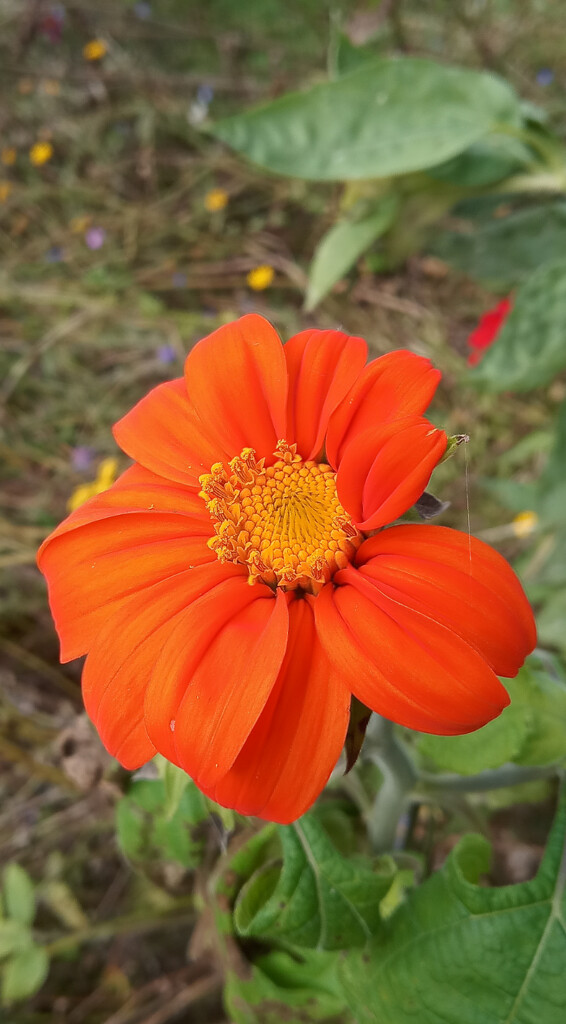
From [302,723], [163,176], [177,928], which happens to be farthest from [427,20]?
[177,928]

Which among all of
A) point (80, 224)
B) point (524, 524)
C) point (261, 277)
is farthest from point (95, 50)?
point (524, 524)

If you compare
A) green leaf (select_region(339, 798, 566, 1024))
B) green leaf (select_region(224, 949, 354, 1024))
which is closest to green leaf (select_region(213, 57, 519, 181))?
green leaf (select_region(339, 798, 566, 1024))

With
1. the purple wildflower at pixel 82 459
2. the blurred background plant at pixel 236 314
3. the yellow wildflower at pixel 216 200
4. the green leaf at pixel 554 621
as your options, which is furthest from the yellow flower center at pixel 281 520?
the yellow wildflower at pixel 216 200

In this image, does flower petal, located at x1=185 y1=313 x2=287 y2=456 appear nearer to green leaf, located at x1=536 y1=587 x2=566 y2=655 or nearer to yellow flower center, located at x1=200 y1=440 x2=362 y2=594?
yellow flower center, located at x1=200 y1=440 x2=362 y2=594

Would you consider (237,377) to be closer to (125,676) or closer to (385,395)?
(385,395)

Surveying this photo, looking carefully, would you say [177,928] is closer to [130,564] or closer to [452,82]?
[130,564]

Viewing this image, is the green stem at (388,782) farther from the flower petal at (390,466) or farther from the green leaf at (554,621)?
the green leaf at (554,621)
